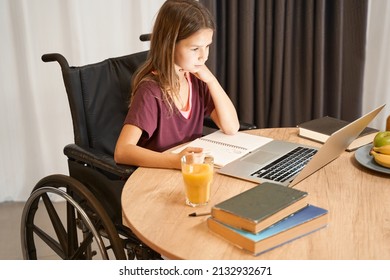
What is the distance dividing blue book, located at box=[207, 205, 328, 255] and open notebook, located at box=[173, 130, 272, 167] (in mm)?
383

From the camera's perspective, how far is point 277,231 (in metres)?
1.04

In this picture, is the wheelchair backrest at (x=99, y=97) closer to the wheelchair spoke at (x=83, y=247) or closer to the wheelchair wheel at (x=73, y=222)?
the wheelchair wheel at (x=73, y=222)

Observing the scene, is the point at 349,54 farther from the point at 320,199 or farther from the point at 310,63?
the point at 320,199

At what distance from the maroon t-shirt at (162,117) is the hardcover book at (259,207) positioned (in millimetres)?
598

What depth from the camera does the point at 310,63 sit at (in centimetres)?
260

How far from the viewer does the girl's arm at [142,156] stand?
1.44 metres

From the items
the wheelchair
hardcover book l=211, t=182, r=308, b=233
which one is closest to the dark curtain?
the wheelchair

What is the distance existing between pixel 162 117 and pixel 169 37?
0.26 metres

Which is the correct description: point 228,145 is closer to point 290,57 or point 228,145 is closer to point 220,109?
point 220,109

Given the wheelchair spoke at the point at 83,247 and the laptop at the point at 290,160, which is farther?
the wheelchair spoke at the point at 83,247

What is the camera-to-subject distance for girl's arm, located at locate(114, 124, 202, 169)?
1.44m

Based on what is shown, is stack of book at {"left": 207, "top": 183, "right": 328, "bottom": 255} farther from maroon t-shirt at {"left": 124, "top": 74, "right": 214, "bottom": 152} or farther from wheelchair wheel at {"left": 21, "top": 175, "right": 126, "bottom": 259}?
maroon t-shirt at {"left": 124, "top": 74, "right": 214, "bottom": 152}

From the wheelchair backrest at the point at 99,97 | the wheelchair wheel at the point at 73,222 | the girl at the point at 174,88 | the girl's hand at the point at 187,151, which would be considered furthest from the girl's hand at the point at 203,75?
the wheelchair wheel at the point at 73,222
